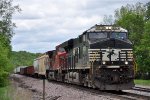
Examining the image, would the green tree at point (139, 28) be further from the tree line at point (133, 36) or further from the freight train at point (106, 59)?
the freight train at point (106, 59)

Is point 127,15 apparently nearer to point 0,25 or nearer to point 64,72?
point 0,25

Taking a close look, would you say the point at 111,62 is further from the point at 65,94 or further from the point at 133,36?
the point at 133,36

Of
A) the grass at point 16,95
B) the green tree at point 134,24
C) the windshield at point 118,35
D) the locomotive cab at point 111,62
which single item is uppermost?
the green tree at point 134,24

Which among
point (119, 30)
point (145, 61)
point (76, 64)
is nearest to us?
point (119, 30)

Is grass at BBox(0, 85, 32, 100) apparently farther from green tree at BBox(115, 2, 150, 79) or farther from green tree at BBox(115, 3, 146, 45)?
green tree at BBox(115, 3, 146, 45)

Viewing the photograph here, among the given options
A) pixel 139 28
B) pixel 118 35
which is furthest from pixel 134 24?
pixel 118 35

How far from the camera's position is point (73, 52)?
126 ft

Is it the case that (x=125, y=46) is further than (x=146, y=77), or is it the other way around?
(x=146, y=77)

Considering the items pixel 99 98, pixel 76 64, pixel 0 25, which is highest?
pixel 0 25

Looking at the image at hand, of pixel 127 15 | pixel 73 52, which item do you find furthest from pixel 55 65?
pixel 127 15

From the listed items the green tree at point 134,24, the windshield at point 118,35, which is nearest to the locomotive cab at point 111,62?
the windshield at point 118,35

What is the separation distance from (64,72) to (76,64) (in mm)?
7864

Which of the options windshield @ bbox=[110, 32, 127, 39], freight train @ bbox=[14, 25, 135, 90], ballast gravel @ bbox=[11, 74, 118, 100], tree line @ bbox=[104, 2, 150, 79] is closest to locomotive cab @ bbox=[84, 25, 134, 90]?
freight train @ bbox=[14, 25, 135, 90]

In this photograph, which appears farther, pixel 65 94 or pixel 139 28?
pixel 139 28
